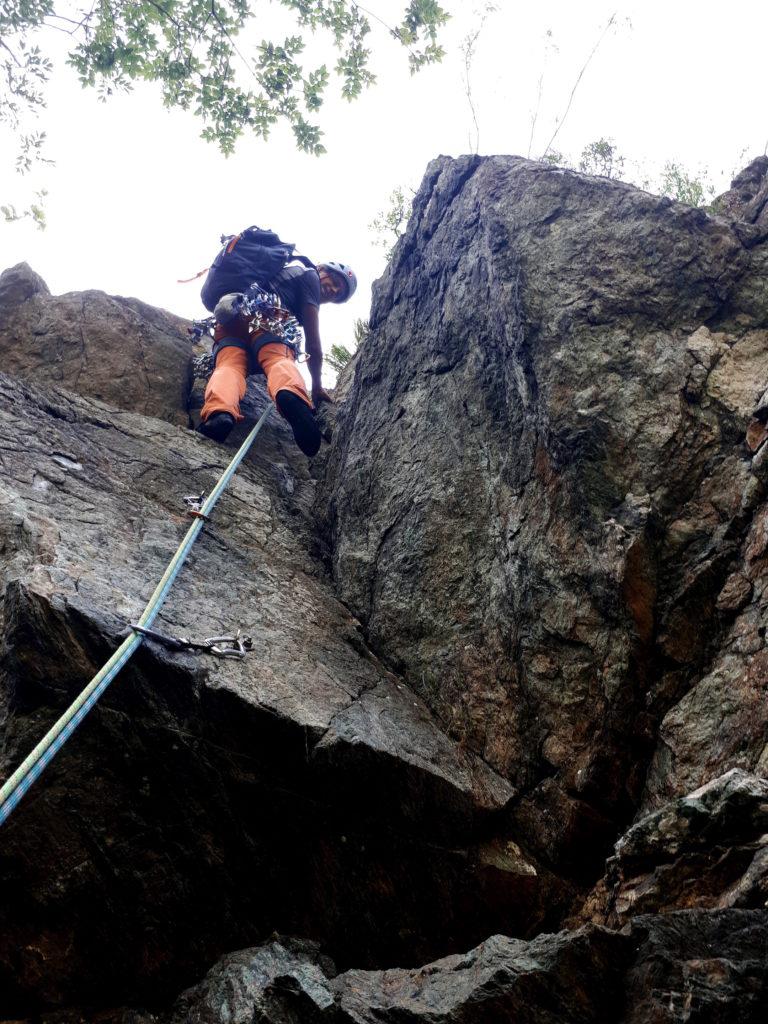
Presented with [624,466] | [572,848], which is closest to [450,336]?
[624,466]

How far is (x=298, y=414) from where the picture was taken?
6.18 meters

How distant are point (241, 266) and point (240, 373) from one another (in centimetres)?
137

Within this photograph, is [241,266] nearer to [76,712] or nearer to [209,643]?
[209,643]

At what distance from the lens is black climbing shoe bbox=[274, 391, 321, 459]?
20.1ft

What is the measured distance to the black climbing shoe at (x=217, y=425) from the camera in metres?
6.12

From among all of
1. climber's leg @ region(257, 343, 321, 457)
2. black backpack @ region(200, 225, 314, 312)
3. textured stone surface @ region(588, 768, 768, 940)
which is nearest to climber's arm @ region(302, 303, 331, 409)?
black backpack @ region(200, 225, 314, 312)

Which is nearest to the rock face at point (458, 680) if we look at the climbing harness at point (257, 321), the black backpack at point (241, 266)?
the climbing harness at point (257, 321)

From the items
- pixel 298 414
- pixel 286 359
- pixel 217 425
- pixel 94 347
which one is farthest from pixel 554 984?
pixel 94 347

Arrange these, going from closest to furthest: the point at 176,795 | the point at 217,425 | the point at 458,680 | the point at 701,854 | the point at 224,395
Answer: the point at 701,854, the point at 176,795, the point at 458,680, the point at 217,425, the point at 224,395

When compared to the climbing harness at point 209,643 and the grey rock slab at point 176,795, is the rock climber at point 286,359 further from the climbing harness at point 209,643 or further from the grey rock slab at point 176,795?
the climbing harness at point 209,643

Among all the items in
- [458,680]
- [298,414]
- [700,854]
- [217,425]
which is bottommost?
[700,854]

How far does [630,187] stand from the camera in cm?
529

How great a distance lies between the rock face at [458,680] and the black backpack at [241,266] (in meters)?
2.20

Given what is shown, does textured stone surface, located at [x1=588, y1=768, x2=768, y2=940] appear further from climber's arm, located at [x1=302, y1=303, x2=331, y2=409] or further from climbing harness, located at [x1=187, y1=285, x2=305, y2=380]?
climber's arm, located at [x1=302, y1=303, x2=331, y2=409]
